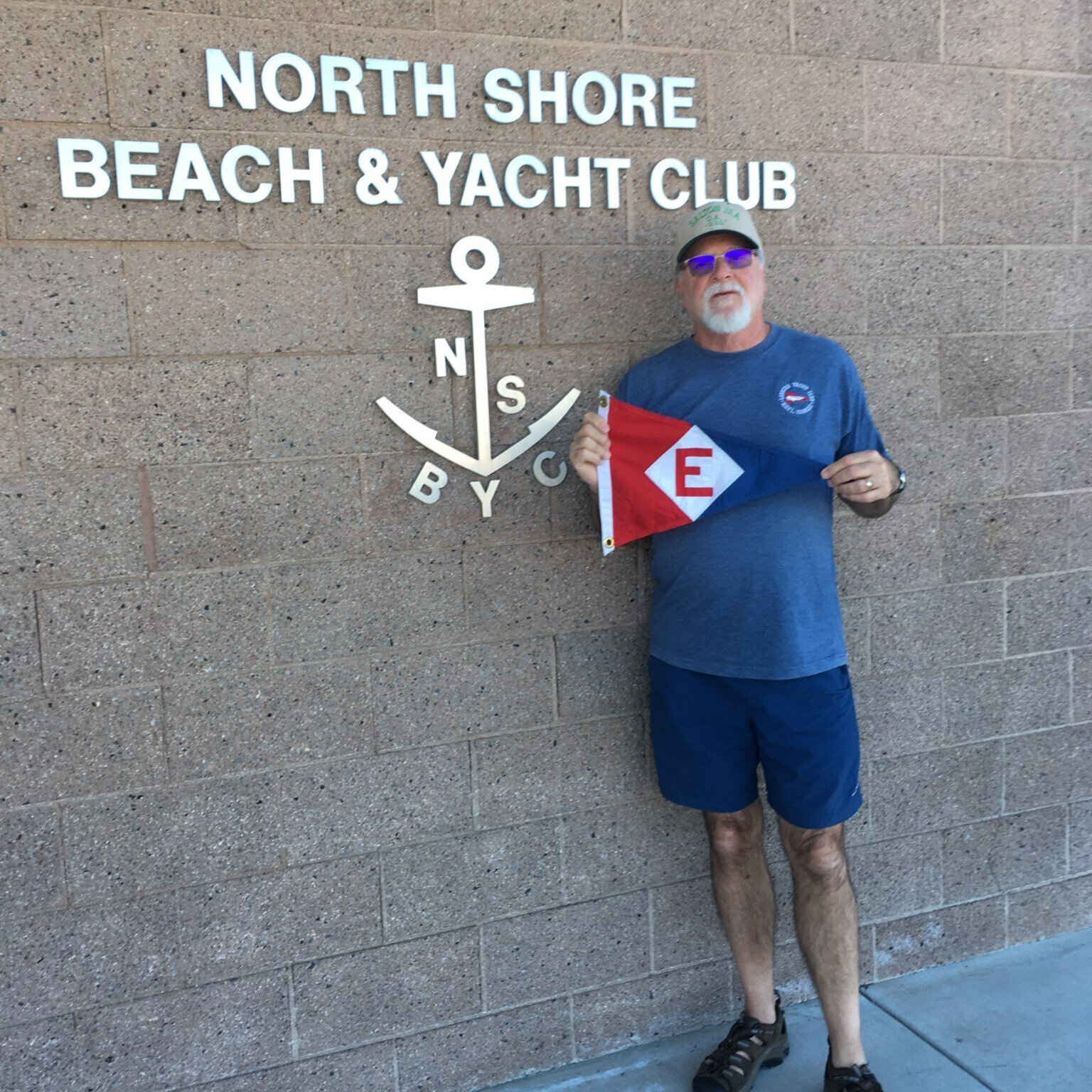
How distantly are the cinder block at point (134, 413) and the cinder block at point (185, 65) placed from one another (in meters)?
0.45

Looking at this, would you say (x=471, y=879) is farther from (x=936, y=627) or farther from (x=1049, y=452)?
(x=1049, y=452)

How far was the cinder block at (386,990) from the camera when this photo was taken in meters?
2.63

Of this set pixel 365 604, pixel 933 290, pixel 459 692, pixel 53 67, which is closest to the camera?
pixel 53 67

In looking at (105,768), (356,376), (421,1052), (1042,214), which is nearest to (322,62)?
(356,376)

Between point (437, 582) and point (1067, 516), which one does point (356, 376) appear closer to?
point (437, 582)

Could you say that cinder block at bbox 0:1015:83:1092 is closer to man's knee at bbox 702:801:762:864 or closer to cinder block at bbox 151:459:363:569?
cinder block at bbox 151:459:363:569

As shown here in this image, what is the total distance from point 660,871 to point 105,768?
1426mm

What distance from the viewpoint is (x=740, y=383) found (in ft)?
8.57

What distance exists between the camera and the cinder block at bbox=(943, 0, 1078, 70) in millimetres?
3012

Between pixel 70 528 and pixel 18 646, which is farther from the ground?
pixel 70 528

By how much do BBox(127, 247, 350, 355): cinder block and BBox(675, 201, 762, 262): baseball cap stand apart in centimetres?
81

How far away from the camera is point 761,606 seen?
255 centimetres

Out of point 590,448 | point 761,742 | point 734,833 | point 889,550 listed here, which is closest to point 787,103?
point 590,448

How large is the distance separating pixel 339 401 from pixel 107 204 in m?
0.64
